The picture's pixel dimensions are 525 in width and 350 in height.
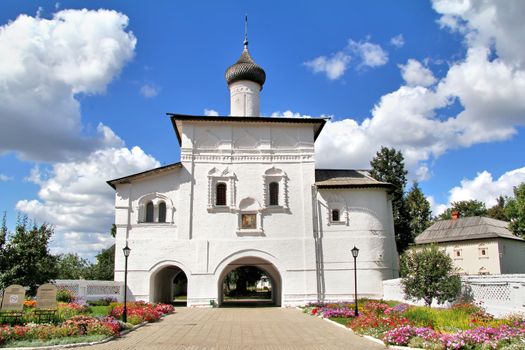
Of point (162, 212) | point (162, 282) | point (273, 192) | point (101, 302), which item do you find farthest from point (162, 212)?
point (273, 192)

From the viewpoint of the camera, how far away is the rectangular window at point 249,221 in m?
23.3

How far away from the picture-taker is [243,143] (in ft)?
80.0

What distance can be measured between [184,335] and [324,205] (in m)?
12.7

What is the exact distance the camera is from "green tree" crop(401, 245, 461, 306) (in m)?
17.0

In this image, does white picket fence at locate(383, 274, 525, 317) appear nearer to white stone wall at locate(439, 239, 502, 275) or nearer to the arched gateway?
the arched gateway

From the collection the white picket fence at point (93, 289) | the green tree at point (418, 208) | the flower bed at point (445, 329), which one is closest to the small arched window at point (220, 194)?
the white picket fence at point (93, 289)

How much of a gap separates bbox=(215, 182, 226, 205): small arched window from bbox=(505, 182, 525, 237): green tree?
16.0 meters

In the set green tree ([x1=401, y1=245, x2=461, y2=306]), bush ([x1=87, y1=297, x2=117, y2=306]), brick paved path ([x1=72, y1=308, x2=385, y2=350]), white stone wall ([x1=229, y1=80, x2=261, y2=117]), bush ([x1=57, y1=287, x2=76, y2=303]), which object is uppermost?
white stone wall ([x1=229, y1=80, x2=261, y2=117])

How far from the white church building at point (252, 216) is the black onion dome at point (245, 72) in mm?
3334

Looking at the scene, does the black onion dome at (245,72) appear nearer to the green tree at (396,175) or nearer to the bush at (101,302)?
the green tree at (396,175)

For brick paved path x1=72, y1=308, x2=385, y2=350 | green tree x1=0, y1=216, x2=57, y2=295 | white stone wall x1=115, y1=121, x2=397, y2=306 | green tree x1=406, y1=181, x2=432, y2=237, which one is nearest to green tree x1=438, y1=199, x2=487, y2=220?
green tree x1=406, y1=181, x2=432, y2=237

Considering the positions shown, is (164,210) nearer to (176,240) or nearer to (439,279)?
(176,240)

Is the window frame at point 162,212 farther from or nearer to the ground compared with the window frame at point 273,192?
nearer to the ground

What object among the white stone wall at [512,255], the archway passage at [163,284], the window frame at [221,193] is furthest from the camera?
the white stone wall at [512,255]
